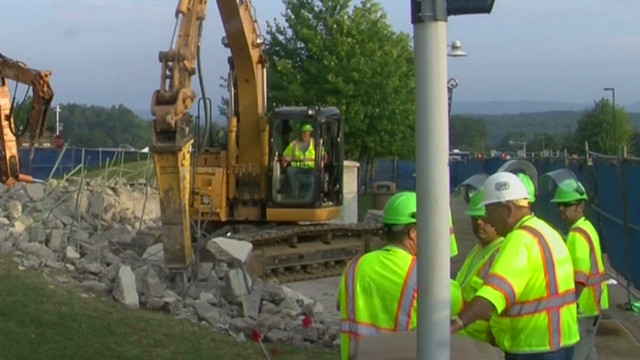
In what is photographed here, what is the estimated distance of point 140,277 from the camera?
15.9 meters

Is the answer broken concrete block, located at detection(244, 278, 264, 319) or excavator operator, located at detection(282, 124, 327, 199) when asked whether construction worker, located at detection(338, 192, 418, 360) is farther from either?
excavator operator, located at detection(282, 124, 327, 199)

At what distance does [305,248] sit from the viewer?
829 inches

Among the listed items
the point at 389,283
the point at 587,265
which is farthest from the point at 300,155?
the point at 389,283

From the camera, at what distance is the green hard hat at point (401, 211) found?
19.5ft

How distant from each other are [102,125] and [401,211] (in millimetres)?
90628

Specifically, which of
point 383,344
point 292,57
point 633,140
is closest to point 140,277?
point 383,344

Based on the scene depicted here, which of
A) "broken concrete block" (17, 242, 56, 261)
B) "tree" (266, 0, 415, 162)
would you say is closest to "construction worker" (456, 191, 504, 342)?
"broken concrete block" (17, 242, 56, 261)

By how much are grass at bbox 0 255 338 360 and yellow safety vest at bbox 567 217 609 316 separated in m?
4.76

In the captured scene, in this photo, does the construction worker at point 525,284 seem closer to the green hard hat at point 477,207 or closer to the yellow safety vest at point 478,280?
the yellow safety vest at point 478,280

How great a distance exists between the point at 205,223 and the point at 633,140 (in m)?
79.4

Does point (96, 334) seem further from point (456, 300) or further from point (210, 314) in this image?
point (456, 300)

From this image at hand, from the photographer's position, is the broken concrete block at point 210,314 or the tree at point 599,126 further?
the tree at point 599,126

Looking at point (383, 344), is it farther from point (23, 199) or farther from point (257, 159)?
point (23, 199)

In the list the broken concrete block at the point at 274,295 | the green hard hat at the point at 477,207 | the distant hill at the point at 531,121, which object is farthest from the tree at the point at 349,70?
the distant hill at the point at 531,121
